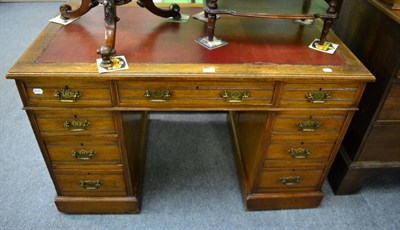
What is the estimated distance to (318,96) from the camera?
1179mm

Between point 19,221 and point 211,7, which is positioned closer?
point 211,7

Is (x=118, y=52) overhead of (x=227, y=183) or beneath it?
overhead

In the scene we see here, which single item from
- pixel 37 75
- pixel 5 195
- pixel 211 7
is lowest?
pixel 5 195

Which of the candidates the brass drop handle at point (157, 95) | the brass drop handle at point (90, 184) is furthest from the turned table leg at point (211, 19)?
the brass drop handle at point (90, 184)

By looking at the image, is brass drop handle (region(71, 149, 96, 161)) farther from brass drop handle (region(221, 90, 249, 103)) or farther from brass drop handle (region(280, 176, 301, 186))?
brass drop handle (region(280, 176, 301, 186))

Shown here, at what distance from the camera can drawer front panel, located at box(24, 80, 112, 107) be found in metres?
1.09

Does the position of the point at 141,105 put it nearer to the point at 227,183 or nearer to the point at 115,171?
the point at 115,171

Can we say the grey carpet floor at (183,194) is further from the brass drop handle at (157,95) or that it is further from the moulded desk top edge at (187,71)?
the moulded desk top edge at (187,71)

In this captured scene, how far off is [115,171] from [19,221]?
1.81ft

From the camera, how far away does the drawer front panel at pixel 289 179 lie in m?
1.45

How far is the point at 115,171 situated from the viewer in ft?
4.57

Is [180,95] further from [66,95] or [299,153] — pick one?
[299,153]

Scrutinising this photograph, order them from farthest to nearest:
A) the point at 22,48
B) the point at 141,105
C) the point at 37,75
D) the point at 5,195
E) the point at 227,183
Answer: the point at 22,48 < the point at 227,183 < the point at 5,195 < the point at 141,105 < the point at 37,75

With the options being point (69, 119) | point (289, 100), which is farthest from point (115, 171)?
point (289, 100)
